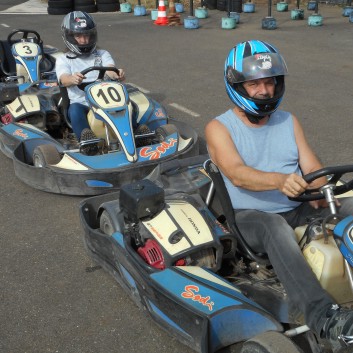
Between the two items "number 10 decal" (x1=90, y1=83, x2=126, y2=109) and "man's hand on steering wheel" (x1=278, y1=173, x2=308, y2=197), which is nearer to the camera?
"man's hand on steering wheel" (x1=278, y1=173, x2=308, y2=197)

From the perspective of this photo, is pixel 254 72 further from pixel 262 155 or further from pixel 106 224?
pixel 106 224

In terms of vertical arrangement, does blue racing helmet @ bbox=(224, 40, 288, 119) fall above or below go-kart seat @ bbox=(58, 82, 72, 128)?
above

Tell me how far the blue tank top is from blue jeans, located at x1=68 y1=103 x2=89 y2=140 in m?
2.50

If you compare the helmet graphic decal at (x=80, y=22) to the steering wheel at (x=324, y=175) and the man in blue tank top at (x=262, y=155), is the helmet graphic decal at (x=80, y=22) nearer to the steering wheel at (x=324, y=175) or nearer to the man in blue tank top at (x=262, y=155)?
the man in blue tank top at (x=262, y=155)

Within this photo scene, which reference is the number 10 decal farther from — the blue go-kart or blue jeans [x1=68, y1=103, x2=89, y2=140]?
the blue go-kart

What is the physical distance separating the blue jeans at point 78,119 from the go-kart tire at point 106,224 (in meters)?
1.89

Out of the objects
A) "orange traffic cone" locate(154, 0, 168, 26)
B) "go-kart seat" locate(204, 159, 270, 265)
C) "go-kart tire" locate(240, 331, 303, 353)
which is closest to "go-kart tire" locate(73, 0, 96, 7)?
"orange traffic cone" locate(154, 0, 168, 26)

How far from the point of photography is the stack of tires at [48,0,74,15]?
58.5 feet

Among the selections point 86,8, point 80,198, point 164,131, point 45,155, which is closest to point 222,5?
point 86,8

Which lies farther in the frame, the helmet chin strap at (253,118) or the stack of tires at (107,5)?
the stack of tires at (107,5)

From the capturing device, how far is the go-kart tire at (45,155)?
4.85m

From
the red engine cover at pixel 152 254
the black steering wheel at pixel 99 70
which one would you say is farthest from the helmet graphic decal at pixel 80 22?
the red engine cover at pixel 152 254

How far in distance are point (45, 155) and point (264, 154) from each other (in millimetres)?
2340

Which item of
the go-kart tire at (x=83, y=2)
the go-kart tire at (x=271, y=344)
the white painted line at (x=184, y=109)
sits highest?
the go-kart tire at (x=271, y=344)
